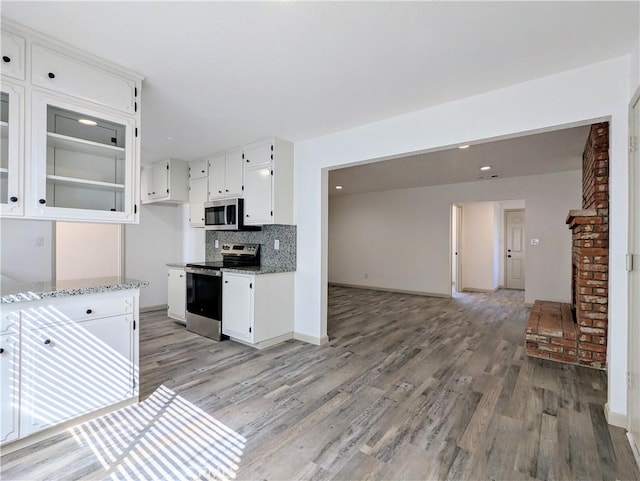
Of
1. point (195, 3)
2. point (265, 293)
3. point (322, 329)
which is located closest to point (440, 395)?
point (322, 329)

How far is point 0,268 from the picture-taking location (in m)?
3.49

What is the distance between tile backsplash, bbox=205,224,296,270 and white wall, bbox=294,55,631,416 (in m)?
0.16

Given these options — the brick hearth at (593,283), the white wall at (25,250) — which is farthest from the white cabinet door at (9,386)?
the brick hearth at (593,283)

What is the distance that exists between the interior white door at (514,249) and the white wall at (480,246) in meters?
0.58

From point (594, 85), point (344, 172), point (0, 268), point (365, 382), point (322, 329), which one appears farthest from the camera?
point (344, 172)

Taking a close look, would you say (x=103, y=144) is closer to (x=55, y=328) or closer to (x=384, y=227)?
(x=55, y=328)

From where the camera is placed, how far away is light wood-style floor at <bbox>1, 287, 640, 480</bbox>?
172cm

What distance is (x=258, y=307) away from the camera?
3561mm

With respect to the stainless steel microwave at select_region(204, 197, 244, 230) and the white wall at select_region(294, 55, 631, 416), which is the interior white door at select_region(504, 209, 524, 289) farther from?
the stainless steel microwave at select_region(204, 197, 244, 230)

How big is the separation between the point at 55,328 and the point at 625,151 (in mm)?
3824

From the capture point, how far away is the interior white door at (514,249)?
812cm

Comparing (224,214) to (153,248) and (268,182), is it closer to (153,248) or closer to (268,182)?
(268,182)

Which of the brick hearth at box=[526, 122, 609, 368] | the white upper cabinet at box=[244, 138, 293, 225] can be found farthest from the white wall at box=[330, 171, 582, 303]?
the brick hearth at box=[526, 122, 609, 368]

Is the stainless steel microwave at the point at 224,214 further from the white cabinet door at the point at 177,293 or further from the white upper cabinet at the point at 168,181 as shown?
the white cabinet door at the point at 177,293
